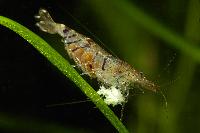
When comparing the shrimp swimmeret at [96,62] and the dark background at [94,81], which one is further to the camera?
the dark background at [94,81]

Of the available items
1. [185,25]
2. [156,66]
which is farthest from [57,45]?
[185,25]

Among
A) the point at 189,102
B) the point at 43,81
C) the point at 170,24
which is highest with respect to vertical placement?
the point at 170,24

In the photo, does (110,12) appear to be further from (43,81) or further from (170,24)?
(43,81)

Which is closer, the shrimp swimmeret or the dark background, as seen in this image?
the shrimp swimmeret

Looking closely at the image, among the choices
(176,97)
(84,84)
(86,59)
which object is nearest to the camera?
(84,84)
